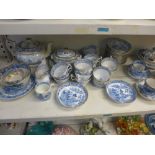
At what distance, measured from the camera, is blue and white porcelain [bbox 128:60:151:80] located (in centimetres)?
82

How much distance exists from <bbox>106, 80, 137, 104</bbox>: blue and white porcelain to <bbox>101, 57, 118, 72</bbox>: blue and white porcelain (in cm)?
8

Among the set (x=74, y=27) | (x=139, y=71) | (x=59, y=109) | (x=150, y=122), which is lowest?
(x=150, y=122)

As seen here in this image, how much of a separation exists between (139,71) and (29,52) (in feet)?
1.54

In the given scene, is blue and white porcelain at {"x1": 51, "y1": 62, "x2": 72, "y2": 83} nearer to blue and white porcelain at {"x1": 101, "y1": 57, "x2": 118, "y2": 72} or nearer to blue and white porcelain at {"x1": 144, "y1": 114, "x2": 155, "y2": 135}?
blue and white porcelain at {"x1": 101, "y1": 57, "x2": 118, "y2": 72}

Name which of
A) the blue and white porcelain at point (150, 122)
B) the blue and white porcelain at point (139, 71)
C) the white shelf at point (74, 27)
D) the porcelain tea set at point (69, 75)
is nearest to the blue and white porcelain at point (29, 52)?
the porcelain tea set at point (69, 75)

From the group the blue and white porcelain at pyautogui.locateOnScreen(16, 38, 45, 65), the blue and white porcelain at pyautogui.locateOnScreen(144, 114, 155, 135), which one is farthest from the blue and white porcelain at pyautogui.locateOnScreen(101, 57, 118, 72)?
the blue and white porcelain at pyautogui.locateOnScreen(144, 114, 155, 135)

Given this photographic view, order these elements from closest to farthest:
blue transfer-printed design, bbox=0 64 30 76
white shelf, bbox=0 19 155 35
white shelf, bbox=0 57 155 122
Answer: white shelf, bbox=0 19 155 35
white shelf, bbox=0 57 155 122
blue transfer-printed design, bbox=0 64 30 76

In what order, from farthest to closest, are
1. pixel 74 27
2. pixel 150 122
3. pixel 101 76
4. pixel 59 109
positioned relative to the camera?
1. pixel 150 122
2. pixel 101 76
3. pixel 59 109
4. pixel 74 27

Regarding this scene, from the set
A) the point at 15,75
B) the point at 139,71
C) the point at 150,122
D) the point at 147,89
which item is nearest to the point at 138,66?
the point at 139,71

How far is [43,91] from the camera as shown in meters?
0.74

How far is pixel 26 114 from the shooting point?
0.69 m

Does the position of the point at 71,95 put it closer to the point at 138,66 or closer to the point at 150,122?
the point at 138,66
